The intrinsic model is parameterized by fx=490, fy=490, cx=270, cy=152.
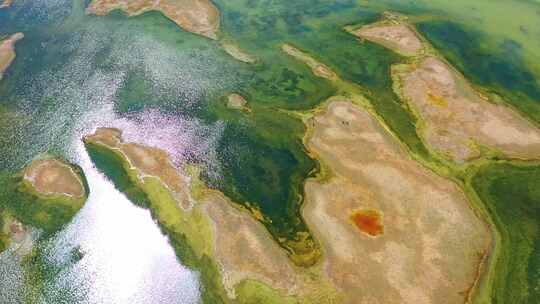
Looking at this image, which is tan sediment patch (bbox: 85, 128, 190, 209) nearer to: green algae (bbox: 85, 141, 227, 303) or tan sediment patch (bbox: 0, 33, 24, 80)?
green algae (bbox: 85, 141, 227, 303)

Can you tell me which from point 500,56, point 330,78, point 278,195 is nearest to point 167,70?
point 330,78

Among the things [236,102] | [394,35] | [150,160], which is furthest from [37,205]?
[394,35]

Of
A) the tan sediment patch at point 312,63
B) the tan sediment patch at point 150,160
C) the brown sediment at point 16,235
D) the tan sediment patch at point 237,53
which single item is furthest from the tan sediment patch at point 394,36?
the brown sediment at point 16,235

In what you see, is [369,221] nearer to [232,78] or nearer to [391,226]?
[391,226]

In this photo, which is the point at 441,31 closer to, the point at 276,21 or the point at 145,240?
the point at 276,21

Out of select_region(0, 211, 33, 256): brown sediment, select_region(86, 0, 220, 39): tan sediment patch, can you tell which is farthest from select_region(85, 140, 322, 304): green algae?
select_region(86, 0, 220, 39): tan sediment patch

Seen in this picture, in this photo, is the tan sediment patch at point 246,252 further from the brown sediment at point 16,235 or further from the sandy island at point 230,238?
the brown sediment at point 16,235

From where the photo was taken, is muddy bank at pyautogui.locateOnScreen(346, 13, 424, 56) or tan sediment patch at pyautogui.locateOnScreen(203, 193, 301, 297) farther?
muddy bank at pyautogui.locateOnScreen(346, 13, 424, 56)

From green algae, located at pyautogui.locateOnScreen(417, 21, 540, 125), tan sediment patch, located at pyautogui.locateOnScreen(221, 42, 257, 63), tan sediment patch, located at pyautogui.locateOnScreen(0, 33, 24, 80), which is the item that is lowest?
tan sediment patch, located at pyautogui.locateOnScreen(0, 33, 24, 80)
